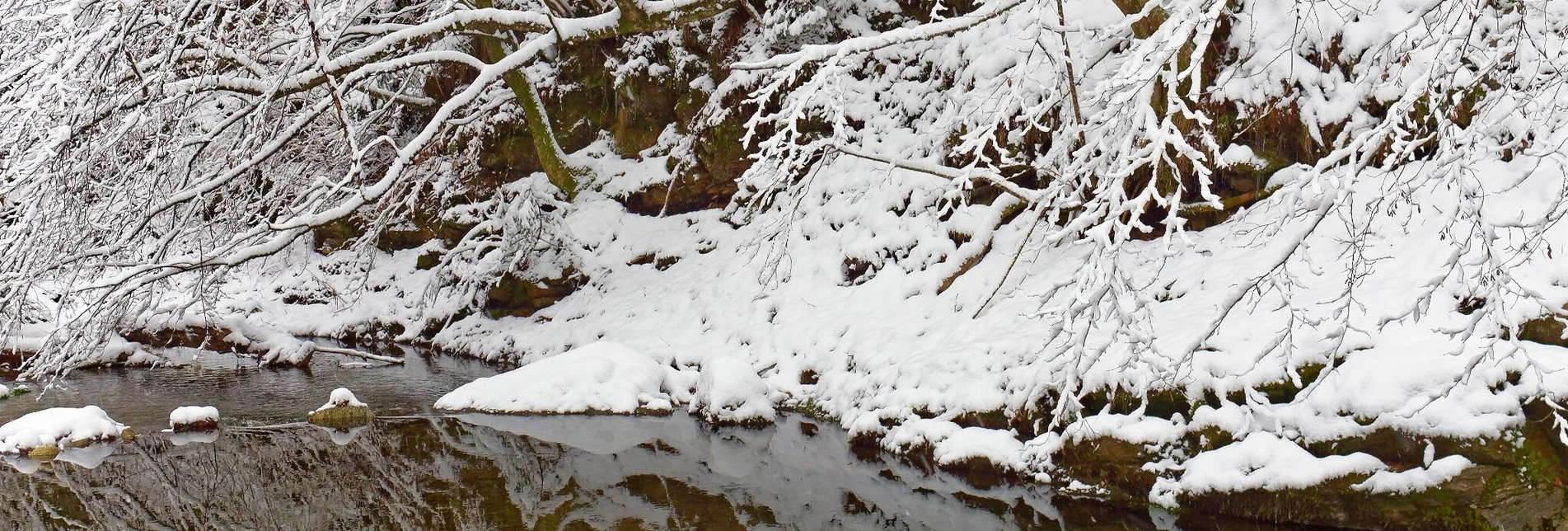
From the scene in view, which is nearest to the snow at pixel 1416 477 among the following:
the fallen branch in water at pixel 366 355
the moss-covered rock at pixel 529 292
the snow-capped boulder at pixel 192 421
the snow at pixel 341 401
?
the snow at pixel 341 401

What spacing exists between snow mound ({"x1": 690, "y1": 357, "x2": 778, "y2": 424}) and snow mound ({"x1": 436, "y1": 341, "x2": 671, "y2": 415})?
424mm

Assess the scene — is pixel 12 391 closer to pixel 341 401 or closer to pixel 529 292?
pixel 341 401

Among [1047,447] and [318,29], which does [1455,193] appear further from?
[318,29]

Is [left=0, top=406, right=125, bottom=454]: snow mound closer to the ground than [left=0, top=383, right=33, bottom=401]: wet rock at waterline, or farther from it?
Result: farther from it

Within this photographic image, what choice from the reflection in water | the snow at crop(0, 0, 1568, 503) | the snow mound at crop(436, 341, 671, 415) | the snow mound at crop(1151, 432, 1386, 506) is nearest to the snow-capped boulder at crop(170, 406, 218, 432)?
the reflection in water

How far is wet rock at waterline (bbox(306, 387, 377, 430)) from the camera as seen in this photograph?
8602 millimetres

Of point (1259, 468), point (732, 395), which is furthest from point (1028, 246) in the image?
point (1259, 468)

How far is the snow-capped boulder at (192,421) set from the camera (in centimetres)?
838

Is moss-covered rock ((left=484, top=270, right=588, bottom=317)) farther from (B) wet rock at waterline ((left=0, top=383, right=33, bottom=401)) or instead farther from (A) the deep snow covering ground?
(B) wet rock at waterline ((left=0, top=383, right=33, bottom=401))

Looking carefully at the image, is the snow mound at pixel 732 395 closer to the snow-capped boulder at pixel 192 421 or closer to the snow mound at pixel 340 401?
the snow mound at pixel 340 401

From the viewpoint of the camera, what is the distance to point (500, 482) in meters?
6.80

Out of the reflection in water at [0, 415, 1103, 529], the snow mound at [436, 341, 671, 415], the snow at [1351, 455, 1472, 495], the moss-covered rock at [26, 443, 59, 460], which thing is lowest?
the snow mound at [436, 341, 671, 415]

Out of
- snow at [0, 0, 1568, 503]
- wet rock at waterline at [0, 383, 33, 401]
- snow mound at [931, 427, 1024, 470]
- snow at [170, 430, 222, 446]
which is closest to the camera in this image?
snow at [0, 0, 1568, 503]

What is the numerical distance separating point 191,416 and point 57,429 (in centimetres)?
94
